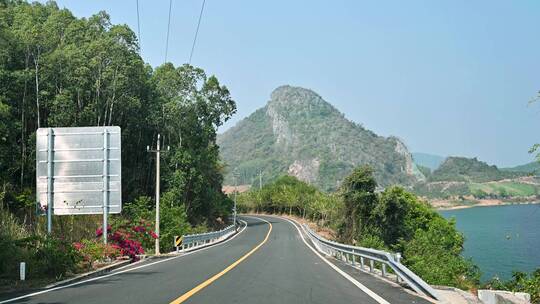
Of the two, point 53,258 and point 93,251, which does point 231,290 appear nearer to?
point 53,258

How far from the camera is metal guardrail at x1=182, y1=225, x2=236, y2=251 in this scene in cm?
3612

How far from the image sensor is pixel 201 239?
1656 inches

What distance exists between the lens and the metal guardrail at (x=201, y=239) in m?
36.1

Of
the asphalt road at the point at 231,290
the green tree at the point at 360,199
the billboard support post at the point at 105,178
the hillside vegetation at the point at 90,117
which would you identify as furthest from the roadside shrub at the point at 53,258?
the green tree at the point at 360,199

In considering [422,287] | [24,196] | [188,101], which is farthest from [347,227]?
[422,287]

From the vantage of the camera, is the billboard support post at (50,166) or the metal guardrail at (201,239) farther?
the metal guardrail at (201,239)

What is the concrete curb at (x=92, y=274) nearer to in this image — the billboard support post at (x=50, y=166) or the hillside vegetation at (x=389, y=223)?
the billboard support post at (x=50, y=166)

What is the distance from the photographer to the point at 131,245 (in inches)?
1043

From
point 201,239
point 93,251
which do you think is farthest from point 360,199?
point 93,251

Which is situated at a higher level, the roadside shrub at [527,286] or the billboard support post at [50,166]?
the billboard support post at [50,166]

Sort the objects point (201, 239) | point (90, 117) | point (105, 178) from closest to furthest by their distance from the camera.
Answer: point (105, 178) → point (201, 239) → point (90, 117)

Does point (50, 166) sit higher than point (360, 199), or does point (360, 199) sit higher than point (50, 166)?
point (50, 166)

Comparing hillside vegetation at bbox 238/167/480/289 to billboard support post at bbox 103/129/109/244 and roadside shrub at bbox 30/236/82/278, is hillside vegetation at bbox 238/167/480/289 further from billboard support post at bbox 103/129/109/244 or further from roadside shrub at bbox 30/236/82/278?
roadside shrub at bbox 30/236/82/278

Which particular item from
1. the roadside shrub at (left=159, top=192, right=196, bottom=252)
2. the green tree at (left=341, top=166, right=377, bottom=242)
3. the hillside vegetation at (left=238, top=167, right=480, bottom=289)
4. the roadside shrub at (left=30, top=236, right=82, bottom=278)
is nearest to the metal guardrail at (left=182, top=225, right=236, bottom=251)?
the roadside shrub at (left=159, top=192, right=196, bottom=252)
